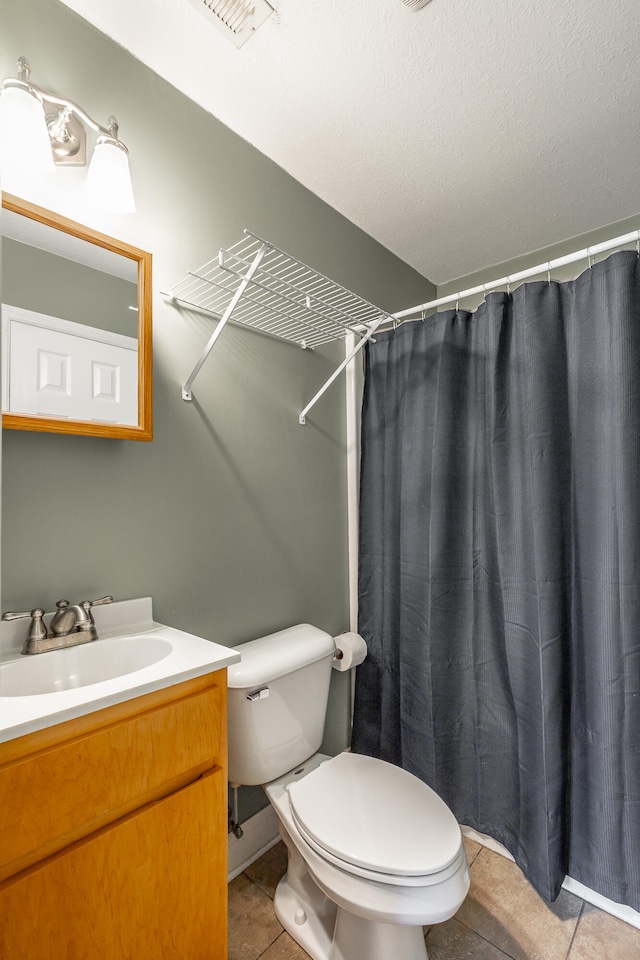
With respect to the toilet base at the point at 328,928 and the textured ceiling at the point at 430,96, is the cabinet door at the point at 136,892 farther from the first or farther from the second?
the textured ceiling at the point at 430,96

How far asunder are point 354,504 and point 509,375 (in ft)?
2.61

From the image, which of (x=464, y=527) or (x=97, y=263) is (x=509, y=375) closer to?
(x=464, y=527)

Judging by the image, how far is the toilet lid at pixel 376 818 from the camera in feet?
3.57

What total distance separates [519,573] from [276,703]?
34.0 inches

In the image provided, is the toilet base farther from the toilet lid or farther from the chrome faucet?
the chrome faucet

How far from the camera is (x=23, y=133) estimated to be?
3.31 ft

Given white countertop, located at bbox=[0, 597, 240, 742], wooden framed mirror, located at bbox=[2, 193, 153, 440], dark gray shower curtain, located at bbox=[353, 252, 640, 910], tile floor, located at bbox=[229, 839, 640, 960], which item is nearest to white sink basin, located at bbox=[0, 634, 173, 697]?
white countertop, located at bbox=[0, 597, 240, 742]

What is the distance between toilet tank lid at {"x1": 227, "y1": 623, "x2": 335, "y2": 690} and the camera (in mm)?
1310

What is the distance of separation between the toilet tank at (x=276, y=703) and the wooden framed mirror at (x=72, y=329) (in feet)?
2.35

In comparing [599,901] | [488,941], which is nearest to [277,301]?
[488,941]

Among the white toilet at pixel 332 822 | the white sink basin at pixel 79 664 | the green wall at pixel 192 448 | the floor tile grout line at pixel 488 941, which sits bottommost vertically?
the floor tile grout line at pixel 488 941

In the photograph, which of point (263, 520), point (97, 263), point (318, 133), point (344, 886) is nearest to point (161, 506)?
point (263, 520)

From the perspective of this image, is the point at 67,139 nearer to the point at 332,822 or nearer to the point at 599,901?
the point at 332,822

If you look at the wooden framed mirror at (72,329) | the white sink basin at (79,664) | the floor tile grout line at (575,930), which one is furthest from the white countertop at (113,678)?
the floor tile grout line at (575,930)
